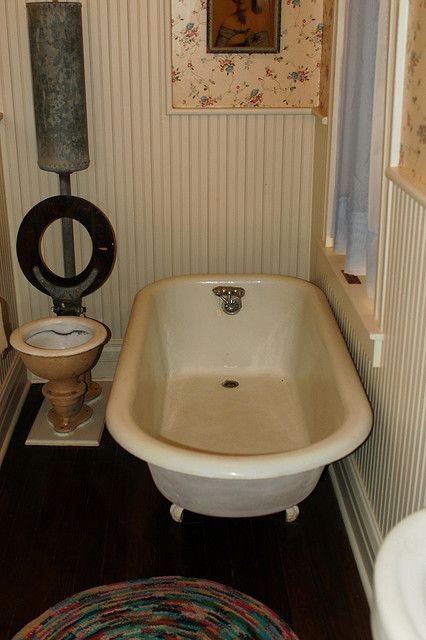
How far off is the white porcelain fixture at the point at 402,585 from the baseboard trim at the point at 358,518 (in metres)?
0.96

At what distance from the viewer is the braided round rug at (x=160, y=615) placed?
218cm

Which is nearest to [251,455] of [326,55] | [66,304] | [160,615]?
[160,615]

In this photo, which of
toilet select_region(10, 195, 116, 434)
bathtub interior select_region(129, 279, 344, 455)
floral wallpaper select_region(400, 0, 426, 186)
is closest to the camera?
floral wallpaper select_region(400, 0, 426, 186)

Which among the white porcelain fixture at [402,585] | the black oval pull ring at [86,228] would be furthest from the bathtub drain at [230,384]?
the white porcelain fixture at [402,585]

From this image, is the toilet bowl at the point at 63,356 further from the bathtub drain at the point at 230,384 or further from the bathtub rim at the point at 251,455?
the bathtub drain at the point at 230,384

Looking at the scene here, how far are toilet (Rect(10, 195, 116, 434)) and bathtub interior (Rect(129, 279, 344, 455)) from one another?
249mm

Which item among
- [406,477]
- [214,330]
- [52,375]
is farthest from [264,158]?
[406,477]

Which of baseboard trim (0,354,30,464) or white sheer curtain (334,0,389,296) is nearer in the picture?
white sheer curtain (334,0,389,296)

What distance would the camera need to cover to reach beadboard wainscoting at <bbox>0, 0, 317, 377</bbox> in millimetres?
3254

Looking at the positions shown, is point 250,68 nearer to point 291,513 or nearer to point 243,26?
point 243,26

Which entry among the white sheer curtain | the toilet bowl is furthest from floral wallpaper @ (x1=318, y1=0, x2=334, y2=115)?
the toilet bowl

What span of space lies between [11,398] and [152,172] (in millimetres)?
1188

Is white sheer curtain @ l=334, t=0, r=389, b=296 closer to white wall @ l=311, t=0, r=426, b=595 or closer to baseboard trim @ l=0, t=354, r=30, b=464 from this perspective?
white wall @ l=311, t=0, r=426, b=595

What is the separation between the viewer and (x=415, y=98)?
1950 millimetres
